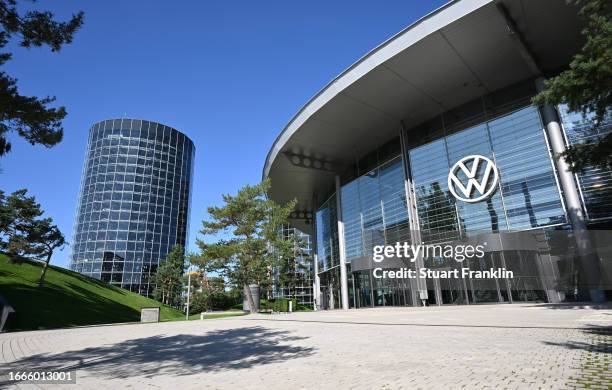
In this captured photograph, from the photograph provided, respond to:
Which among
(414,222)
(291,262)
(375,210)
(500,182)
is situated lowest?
(414,222)

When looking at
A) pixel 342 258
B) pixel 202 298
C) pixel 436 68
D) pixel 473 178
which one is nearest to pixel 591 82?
pixel 436 68

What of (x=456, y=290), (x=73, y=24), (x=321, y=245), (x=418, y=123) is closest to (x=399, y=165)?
(x=418, y=123)

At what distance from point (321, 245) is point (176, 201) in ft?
174

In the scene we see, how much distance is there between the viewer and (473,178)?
2238 centimetres

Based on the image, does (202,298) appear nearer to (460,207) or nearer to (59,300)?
(59,300)

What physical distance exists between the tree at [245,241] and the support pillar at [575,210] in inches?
766

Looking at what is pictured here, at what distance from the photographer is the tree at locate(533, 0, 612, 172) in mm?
10008

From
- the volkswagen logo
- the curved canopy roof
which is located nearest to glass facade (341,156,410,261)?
the curved canopy roof

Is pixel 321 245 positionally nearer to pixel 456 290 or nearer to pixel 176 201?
pixel 456 290

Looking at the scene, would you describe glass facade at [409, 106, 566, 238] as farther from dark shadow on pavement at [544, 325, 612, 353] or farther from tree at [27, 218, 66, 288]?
tree at [27, 218, 66, 288]

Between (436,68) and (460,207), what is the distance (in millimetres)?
8958

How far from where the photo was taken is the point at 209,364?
21.8 feet

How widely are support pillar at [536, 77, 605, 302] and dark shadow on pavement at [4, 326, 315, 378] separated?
16.2 metres

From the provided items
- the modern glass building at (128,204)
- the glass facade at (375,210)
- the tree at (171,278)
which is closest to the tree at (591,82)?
the glass facade at (375,210)
